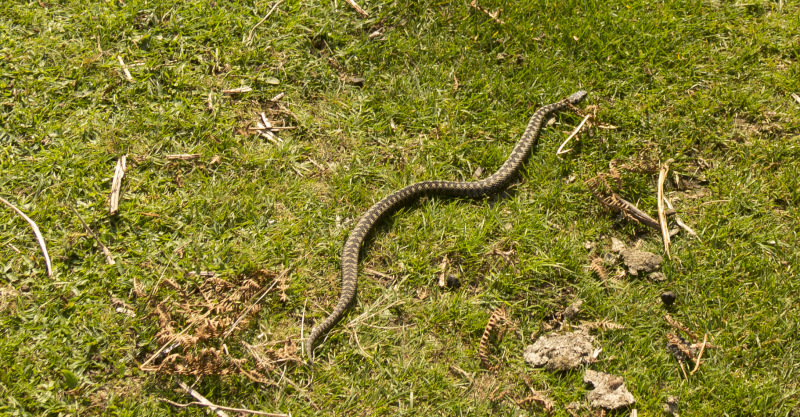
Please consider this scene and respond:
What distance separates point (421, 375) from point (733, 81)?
5766 millimetres

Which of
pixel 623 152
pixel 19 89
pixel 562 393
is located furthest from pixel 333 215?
pixel 19 89

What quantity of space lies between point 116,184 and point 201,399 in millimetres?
2712

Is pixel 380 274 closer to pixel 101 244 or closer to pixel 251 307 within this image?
pixel 251 307

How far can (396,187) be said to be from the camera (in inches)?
266

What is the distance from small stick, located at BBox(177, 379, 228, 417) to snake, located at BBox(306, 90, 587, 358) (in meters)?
0.95

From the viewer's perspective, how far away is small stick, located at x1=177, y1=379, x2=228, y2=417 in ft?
17.0

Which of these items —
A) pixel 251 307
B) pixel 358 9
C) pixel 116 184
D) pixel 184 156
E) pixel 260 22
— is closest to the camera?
pixel 251 307

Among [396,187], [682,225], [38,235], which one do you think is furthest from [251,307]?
[682,225]

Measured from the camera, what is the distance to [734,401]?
5.39m

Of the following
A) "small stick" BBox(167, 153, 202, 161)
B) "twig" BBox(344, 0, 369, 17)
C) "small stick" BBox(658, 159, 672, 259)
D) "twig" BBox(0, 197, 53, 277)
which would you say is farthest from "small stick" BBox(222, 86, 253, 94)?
"small stick" BBox(658, 159, 672, 259)

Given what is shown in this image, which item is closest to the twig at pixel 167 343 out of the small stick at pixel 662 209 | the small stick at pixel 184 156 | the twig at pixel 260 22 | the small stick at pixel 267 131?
the small stick at pixel 184 156

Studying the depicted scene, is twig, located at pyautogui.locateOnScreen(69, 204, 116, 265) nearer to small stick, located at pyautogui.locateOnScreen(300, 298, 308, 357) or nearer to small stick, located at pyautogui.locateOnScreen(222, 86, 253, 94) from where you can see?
small stick, located at pyautogui.locateOnScreen(300, 298, 308, 357)

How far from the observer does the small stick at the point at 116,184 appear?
6.21m

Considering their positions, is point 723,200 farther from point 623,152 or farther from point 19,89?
point 19,89
